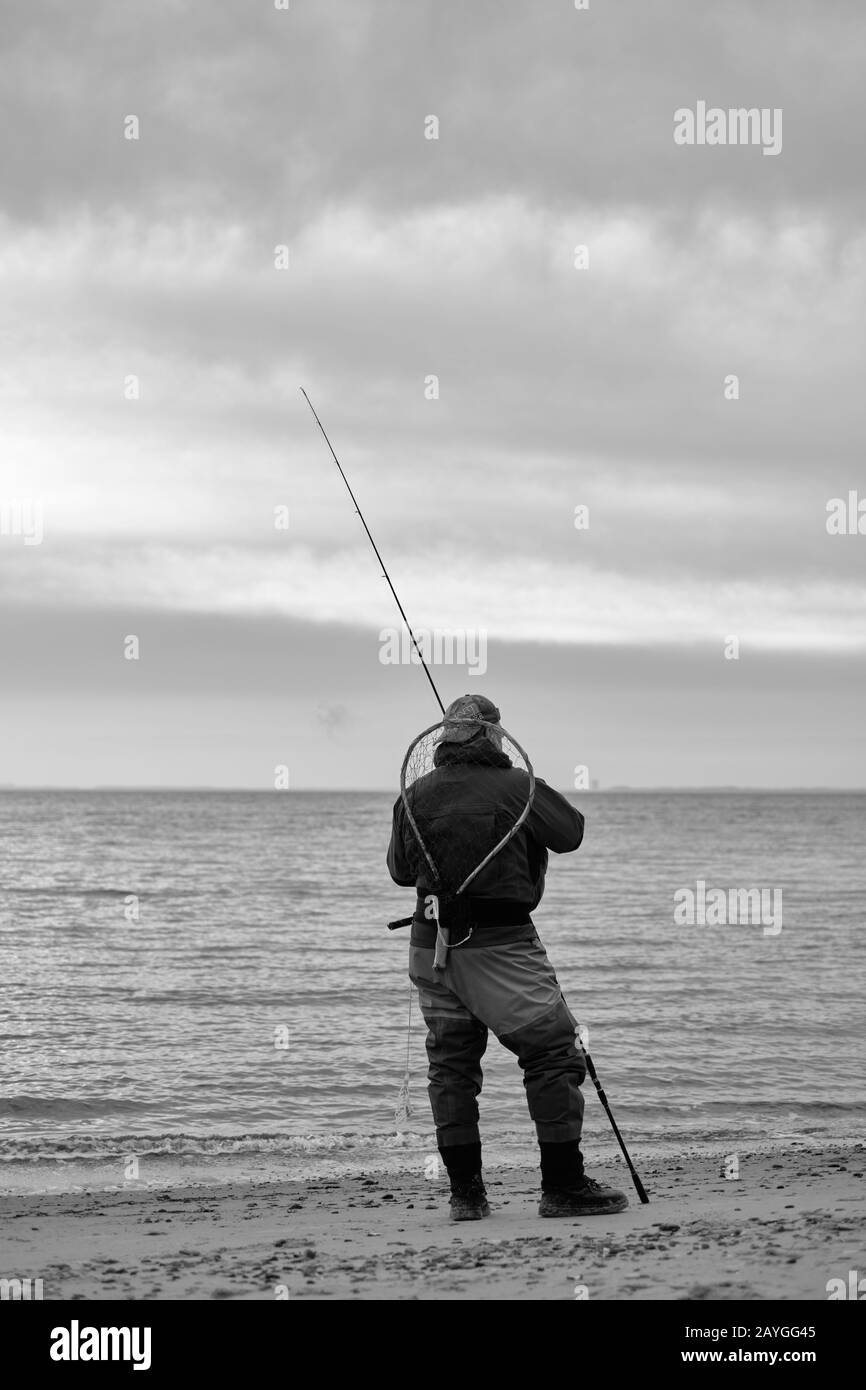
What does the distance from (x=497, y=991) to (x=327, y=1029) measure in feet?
32.5

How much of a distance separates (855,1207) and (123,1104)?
7622 millimetres

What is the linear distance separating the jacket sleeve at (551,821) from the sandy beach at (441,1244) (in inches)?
75.4

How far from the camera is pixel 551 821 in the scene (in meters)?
6.60

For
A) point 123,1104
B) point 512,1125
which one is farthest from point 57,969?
point 512,1125

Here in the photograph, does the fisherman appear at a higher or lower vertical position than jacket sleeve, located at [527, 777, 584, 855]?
lower

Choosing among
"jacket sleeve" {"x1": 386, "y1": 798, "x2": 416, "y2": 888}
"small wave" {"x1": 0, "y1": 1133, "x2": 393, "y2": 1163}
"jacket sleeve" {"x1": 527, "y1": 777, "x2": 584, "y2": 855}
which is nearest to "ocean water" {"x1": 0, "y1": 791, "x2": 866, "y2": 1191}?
"small wave" {"x1": 0, "y1": 1133, "x2": 393, "y2": 1163}

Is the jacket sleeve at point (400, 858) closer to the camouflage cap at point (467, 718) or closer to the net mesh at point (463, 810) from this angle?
the net mesh at point (463, 810)

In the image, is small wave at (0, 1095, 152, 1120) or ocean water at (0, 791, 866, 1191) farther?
small wave at (0, 1095, 152, 1120)

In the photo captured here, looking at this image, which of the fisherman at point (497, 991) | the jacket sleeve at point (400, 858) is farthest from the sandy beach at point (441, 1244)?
the jacket sleeve at point (400, 858)

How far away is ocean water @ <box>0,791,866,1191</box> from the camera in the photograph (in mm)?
10953

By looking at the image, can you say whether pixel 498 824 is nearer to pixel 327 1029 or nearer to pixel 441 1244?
pixel 441 1244

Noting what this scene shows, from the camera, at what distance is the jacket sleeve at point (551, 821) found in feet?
21.7

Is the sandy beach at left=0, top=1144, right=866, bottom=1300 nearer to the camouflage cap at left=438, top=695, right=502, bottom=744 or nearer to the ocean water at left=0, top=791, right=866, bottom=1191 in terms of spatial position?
the ocean water at left=0, top=791, right=866, bottom=1191
